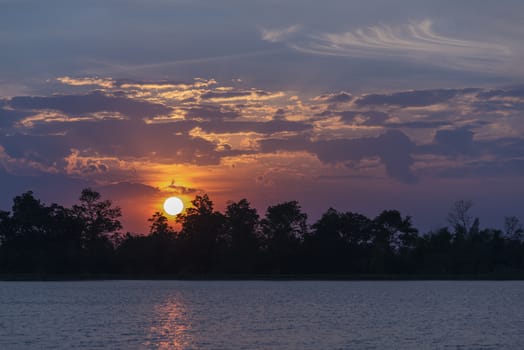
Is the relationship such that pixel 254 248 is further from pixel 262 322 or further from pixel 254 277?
pixel 262 322

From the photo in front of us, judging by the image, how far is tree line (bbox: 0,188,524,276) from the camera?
445 ft

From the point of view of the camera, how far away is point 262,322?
54469 millimetres

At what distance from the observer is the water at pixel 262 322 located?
42.9 meters

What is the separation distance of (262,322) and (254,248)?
8070cm

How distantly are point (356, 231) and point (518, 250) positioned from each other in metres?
30.8

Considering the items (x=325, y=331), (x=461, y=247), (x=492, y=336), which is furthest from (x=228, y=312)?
(x=461, y=247)

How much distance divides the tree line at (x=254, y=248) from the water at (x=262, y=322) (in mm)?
50306

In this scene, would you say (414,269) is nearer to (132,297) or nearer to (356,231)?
(356,231)

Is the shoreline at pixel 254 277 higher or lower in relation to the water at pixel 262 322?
higher

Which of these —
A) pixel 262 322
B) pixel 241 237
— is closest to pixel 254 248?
pixel 241 237

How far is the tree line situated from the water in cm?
5031

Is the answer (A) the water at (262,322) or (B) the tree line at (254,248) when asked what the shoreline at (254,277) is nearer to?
(B) the tree line at (254,248)

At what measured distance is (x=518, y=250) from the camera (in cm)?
14338

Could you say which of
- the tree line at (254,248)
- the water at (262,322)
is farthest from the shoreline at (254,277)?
the water at (262,322)
